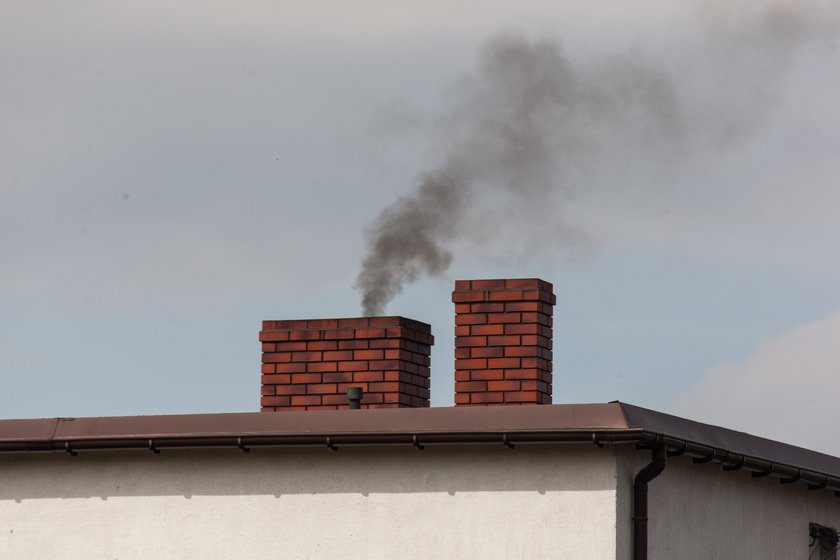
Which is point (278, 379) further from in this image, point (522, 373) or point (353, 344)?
point (522, 373)

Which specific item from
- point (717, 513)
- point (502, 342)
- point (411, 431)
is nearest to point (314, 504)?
point (411, 431)

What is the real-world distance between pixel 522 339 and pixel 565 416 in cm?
269

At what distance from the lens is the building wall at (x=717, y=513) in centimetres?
1252

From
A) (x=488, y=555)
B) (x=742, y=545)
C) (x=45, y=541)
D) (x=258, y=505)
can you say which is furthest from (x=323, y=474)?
(x=742, y=545)

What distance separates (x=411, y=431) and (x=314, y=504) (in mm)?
1130

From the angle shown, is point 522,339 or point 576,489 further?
point 522,339

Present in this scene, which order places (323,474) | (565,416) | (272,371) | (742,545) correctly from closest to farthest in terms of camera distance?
(565,416) → (323,474) → (742,545) → (272,371)

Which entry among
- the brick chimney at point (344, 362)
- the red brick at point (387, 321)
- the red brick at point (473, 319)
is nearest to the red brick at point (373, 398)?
the brick chimney at point (344, 362)

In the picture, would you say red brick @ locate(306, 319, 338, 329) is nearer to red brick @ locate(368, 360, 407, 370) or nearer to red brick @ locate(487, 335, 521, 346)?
red brick @ locate(368, 360, 407, 370)

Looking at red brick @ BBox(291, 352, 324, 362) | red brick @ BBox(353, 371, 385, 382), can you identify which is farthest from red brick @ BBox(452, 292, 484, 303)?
red brick @ BBox(291, 352, 324, 362)

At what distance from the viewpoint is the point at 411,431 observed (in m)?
12.2

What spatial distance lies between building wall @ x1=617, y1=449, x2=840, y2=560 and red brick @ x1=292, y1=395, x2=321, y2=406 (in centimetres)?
369

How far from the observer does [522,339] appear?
14.5 meters

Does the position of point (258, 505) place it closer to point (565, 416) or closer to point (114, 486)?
point (114, 486)
